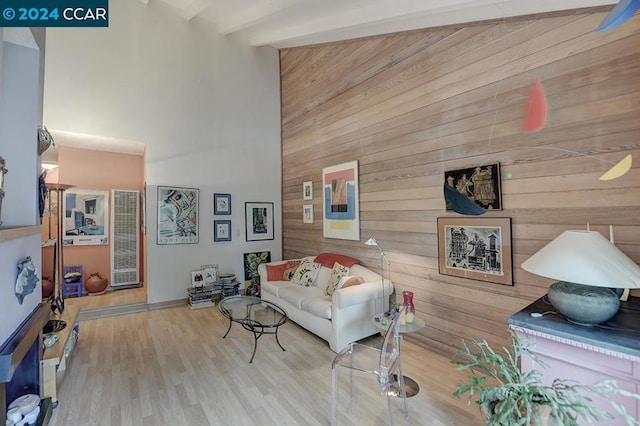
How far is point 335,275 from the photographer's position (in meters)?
3.82

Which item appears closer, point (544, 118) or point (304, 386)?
point (544, 118)

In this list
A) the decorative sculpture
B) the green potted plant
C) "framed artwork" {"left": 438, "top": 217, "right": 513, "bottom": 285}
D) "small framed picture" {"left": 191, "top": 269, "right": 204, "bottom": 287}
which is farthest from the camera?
"small framed picture" {"left": 191, "top": 269, "right": 204, "bottom": 287}

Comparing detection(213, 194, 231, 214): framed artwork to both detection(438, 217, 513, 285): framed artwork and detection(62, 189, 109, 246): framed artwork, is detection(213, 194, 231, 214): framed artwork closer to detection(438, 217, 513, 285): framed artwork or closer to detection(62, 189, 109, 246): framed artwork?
detection(62, 189, 109, 246): framed artwork

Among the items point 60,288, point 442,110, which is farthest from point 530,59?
point 60,288

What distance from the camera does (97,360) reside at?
9.55 feet

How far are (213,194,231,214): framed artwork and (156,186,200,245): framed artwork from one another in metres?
0.33

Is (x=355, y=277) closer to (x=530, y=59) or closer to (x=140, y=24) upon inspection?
(x=530, y=59)

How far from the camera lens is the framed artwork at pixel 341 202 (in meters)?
4.00

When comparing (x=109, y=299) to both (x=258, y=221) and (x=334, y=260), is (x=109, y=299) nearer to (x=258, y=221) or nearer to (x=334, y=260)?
(x=258, y=221)

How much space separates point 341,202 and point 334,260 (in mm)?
862

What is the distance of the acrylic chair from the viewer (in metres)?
1.93

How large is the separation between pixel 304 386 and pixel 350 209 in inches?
91.0

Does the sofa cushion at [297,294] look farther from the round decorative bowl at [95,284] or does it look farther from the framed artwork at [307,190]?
the round decorative bowl at [95,284]

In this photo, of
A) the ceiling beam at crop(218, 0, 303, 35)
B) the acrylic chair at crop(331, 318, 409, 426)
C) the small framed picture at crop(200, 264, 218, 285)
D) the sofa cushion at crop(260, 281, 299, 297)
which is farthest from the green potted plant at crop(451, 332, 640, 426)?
the small framed picture at crop(200, 264, 218, 285)
